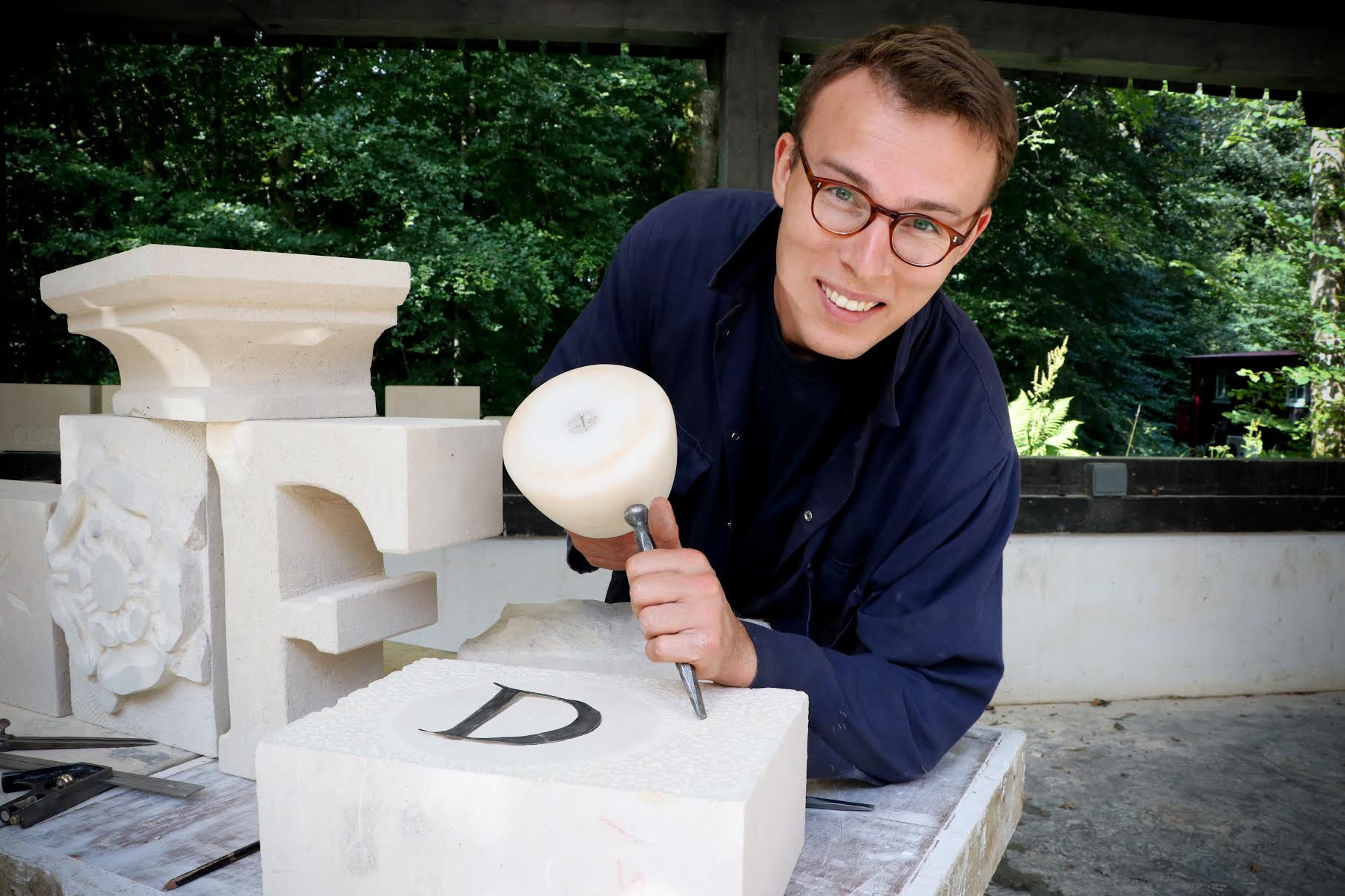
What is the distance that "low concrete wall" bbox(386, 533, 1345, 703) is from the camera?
494cm

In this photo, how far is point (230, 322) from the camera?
1598 mm

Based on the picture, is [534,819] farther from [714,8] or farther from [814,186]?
[714,8]

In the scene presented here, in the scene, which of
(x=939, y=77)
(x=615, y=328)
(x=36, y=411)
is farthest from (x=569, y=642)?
(x=36, y=411)

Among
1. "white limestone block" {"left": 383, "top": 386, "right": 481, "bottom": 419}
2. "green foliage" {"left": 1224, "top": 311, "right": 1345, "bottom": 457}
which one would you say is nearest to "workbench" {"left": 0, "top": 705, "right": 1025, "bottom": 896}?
"white limestone block" {"left": 383, "top": 386, "right": 481, "bottom": 419}

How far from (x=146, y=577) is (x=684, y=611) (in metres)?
0.99

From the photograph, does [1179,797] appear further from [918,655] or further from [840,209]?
[840,209]

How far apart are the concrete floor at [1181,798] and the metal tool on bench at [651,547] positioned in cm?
257

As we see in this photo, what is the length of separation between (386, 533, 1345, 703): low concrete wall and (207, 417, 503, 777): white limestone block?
3066mm

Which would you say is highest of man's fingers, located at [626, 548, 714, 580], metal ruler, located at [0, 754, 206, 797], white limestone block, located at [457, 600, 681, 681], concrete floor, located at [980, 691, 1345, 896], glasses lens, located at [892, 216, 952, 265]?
glasses lens, located at [892, 216, 952, 265]

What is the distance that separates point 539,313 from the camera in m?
9.18

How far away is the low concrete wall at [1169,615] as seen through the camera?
4938mm

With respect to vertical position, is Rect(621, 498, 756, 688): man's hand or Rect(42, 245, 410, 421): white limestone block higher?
Rect(42, 245, 410, 421): white limestone block

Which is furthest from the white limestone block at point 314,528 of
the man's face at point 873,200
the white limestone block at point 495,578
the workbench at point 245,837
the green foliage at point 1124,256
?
the green foliage at point 1124,256

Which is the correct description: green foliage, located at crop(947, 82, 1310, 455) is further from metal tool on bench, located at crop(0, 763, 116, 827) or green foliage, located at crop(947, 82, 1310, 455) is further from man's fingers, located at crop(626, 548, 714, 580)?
metal tool on bench, located at crop(0, 763, 116, 827)
